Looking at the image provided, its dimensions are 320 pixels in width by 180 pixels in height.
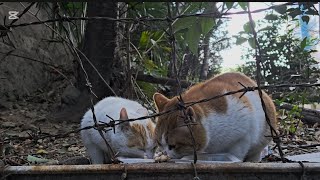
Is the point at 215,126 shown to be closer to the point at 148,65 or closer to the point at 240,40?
the point at 240,40

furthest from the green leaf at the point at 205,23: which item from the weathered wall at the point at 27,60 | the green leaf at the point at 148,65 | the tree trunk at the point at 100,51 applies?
the weathered wall at the point at 27,60

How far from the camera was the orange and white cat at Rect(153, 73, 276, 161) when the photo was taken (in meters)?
1.94

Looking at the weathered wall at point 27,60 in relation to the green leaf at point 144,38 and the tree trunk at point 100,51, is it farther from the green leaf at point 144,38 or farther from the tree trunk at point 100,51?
the tree trunk at point 100,51

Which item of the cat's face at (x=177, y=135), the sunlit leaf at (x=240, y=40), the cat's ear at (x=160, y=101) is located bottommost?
the cat's face at (x=177, y=135)

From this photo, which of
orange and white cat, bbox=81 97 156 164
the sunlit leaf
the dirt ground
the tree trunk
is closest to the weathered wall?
the dirt ground

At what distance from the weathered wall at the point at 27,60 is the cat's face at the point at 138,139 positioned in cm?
288

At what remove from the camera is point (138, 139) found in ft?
8.81

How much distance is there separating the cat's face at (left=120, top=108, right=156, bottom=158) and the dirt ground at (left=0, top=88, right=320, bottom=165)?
0.30 metres

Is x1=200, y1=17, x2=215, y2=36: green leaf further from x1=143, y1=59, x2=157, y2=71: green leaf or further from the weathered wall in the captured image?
the weathered wall

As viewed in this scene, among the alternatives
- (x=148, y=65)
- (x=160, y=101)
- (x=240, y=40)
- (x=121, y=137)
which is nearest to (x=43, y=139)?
(x=121, y=137)

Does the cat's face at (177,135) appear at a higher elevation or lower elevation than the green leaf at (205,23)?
lower

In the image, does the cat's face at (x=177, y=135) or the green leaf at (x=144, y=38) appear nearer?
the cat's face at (x=177, y=135)

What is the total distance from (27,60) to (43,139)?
318 cm

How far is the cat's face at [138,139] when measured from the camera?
2.64 metres
